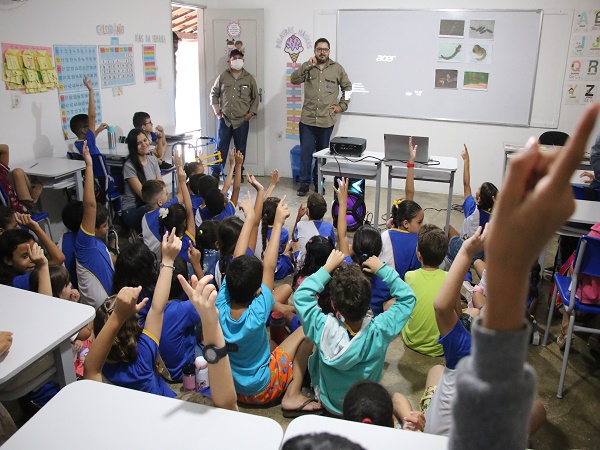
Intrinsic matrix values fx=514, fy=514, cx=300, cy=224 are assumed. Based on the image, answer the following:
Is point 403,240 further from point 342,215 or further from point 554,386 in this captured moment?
point 554,386

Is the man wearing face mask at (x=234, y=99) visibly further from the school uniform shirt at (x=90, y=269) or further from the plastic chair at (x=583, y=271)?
the plastic chair at (x=583, y=271)

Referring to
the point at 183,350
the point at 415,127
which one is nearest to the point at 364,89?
the point at 415,127

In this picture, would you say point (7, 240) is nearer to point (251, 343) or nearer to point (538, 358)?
point (251, 343)

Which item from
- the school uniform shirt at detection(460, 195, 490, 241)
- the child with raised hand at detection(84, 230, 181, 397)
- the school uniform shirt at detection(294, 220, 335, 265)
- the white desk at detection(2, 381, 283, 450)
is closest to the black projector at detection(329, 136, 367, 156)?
the school uniform shirt at detection(460, 195, 490, 241)

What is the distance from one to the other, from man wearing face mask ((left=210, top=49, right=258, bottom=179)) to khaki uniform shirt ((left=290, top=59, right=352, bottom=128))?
64 centimetres

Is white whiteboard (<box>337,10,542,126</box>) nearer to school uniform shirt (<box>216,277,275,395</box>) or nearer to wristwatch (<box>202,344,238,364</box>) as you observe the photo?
school uniform shirt (<box>216,277,275,395</box>)

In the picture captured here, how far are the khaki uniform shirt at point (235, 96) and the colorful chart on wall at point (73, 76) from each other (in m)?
1.76

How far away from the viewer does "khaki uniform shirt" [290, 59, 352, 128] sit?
6121 millimetres

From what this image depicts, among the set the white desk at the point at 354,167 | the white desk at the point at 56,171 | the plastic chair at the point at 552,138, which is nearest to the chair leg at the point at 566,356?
the white desk at the point at 354,167

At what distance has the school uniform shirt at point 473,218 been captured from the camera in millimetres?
3615

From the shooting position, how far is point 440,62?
19.8ft

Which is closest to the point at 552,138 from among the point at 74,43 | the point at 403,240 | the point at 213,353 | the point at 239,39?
the point at 403,240

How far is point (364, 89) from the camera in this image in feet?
21.1

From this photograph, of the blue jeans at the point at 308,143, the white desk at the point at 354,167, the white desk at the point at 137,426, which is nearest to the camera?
the white desk at the point at 137,426
